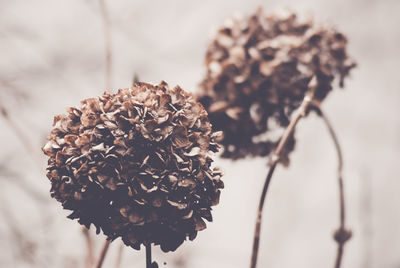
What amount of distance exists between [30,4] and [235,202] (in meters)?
0.71

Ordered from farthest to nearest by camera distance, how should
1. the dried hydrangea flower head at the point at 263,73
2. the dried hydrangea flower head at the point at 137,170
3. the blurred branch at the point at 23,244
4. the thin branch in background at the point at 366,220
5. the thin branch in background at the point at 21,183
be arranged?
the thin branch in background at the point at 366,220 < the thin branch in background at the point at 21,183 < the blurred branch at the point at 23,244 < the dried hydrangea flower head at the point at 263,73 < the dried hydrangea flower head at the point at 137,170

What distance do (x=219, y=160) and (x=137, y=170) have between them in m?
0.61

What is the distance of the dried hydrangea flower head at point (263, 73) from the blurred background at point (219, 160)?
16.3 inches

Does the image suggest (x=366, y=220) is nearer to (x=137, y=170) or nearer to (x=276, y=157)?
(x=276, y=157)

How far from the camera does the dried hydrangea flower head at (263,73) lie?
0.48m

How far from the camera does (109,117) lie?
1.07 ft

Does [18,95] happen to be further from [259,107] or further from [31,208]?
[259,107]

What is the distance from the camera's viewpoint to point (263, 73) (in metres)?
0.48

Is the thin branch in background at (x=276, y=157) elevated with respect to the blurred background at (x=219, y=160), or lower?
lower

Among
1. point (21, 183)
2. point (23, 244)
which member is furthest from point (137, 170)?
point (21, 183)

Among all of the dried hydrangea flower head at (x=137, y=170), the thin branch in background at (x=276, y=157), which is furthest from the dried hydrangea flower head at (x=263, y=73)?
the dried hydrangea flower head at (x=137, y=170)

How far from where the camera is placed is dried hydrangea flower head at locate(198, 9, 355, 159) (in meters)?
0.48

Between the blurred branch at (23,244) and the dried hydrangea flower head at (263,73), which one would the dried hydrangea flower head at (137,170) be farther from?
the blurred branch at (23,244)

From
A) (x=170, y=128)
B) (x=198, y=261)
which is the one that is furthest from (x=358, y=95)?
(x=170, y=128)
